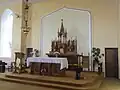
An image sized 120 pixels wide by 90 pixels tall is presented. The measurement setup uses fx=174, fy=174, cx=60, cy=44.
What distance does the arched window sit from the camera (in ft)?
44.5

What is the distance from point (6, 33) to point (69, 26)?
17.7 feet

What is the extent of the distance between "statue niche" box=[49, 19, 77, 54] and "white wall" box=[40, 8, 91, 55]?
0.26 meters

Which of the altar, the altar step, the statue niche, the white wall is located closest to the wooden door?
the white wall

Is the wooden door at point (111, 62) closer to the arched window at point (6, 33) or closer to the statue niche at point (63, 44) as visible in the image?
the statue niche at point (63, 44)

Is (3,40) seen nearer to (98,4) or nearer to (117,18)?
(98,4)

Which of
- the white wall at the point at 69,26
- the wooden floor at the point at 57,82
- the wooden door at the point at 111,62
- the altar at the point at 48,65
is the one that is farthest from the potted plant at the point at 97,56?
the wooden floor at the point at 57,82

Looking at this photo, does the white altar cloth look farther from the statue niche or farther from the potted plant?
the potted plant

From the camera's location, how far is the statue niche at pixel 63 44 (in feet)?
35.9

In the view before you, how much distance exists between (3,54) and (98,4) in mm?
8161

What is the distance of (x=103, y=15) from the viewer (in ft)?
34.9

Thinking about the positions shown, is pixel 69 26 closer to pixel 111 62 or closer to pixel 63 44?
pixel 63 44

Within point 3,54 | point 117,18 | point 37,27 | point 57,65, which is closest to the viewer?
→ point 57,65

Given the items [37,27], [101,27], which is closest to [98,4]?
[101,27]

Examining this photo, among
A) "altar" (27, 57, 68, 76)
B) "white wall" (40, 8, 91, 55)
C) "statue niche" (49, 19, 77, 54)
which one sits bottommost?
"altar" (27, 57, 68, 76)
